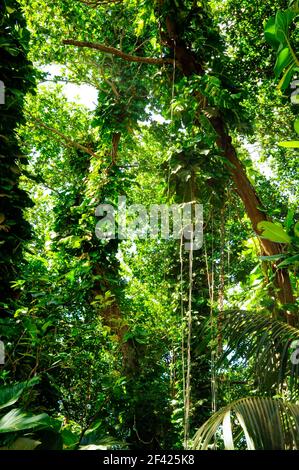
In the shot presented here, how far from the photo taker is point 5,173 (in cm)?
288

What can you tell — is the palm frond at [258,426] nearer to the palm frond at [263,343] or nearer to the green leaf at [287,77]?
the palm frond at [263,343]

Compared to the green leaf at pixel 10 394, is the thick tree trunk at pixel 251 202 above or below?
above

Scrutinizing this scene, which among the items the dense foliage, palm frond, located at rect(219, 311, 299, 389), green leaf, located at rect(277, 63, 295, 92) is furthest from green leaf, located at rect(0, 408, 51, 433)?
green leaf, located at rect(277, 63, 295, 92)

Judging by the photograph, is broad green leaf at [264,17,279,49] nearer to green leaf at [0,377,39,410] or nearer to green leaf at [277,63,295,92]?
green leaf at [277,63,295,92]

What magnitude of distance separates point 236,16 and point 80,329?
3.92 m

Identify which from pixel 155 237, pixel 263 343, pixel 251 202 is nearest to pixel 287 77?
pixel 263 343

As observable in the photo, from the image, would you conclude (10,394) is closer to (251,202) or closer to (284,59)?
(284,59)

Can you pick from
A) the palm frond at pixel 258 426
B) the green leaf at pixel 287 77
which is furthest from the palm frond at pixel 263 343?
the green leaf at pixel 287 77

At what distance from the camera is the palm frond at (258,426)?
1383mm

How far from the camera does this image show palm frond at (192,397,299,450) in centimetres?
138
